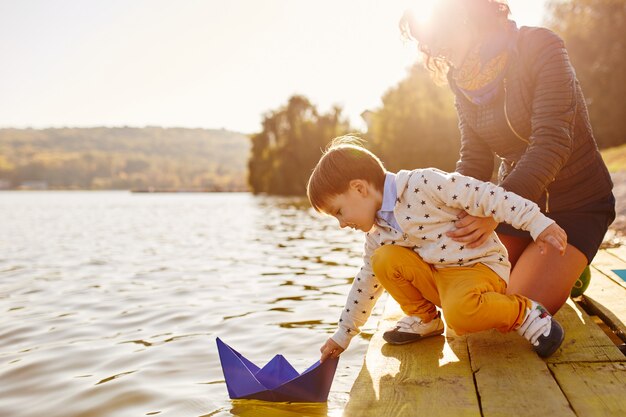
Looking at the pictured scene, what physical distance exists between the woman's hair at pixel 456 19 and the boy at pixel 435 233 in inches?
31.7

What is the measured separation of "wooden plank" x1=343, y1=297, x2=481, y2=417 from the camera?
2068 mm

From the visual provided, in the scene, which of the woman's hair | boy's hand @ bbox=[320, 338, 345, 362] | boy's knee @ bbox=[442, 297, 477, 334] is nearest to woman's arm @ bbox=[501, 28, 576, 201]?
the woman's hair

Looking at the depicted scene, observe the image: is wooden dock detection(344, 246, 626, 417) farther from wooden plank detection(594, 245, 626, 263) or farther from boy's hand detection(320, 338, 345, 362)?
wooden plank detection(594, 245, 626, 263)

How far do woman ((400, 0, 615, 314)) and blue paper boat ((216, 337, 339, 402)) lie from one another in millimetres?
1091

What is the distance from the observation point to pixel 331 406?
109 inches

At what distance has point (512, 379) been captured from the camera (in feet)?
7.54

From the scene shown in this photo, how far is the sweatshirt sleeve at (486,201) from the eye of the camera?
8.02 ft

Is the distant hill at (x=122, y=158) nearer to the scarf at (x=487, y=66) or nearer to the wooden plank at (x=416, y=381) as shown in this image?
the scarf at (x=487, y=66)

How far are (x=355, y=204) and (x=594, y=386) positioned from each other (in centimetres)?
110

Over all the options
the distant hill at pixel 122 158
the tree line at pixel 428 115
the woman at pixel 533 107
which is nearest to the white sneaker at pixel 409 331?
the woman at pixel 533 107

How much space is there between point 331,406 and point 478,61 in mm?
1795

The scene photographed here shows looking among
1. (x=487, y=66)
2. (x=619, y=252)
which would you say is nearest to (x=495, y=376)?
(x=487, y=66)

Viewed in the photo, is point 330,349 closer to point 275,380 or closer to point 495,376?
point 275,380

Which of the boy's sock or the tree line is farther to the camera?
the tree line
